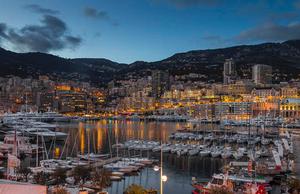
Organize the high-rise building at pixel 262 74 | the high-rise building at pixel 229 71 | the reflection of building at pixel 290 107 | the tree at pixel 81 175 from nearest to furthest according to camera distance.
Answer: the tree at pixel 81 175 → the reflection of building at pixel 290 107 → the high-rise building at pixel 262 74 → the high-rise building at pixel 229 71

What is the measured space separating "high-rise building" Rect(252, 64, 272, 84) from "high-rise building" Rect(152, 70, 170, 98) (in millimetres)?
32614

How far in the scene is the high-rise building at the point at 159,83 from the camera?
14350 centimetres

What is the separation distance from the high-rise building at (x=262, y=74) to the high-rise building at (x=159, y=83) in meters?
32.6

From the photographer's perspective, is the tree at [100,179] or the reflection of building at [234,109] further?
the reflection of building at [234,109]

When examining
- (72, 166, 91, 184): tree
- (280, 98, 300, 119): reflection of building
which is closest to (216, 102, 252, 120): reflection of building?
(280, 98, 300, 119): reflection of building

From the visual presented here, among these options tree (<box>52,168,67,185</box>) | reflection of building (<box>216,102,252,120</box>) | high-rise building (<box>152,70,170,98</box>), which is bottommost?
tree (<box>52,168,67,185</box>)


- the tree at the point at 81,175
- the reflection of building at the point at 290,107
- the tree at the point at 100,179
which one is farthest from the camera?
the reflection of building at the point at 290,107

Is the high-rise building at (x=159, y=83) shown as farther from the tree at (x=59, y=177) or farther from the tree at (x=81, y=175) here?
the tree at (x=81, y=175)

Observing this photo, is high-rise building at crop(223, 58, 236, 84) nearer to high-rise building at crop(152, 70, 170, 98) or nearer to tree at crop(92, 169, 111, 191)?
high-rise building at crop(152, 70, 170, 98)

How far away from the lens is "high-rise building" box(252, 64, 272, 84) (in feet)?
490

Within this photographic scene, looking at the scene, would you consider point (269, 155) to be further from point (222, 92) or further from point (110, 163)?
point (222, 92)

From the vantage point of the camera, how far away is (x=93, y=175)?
→ 18.2m

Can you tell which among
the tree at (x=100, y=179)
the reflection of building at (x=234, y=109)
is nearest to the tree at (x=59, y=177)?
the tree at (x=100, y=179)

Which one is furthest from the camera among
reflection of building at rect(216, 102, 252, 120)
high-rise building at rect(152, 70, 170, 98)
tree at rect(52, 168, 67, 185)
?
high-rise building at rect(152, 70, 170, 98)
